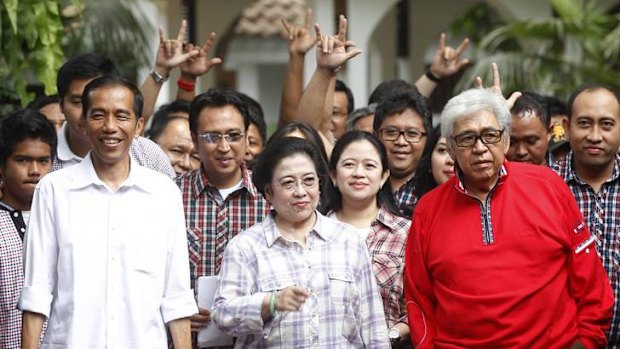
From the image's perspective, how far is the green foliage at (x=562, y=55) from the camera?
42.7 feet

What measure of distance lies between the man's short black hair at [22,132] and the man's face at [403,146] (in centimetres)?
183

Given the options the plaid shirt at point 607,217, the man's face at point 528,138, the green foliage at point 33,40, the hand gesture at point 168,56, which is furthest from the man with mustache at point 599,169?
the green foliage at point 33,40

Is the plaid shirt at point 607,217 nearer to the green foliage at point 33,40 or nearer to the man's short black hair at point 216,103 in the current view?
the man's short black hair at point 216,103

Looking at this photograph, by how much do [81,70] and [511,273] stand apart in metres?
2.67

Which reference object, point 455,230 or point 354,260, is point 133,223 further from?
point 455,230

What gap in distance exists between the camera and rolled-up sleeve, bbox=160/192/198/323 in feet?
18.4

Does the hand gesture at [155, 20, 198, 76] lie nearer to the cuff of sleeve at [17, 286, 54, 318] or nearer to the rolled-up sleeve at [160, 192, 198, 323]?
the rolled-up sleeve at [160, 192, 198, 323]

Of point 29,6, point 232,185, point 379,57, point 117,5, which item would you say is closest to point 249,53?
point 379,57

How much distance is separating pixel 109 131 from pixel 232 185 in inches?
39.4

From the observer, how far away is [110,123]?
566 centimetres

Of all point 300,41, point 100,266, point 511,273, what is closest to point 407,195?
point 511,273

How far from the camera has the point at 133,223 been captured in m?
5.57

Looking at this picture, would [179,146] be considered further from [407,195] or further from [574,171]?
→ [574,171]

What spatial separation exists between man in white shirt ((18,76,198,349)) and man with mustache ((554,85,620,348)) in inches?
84.5
